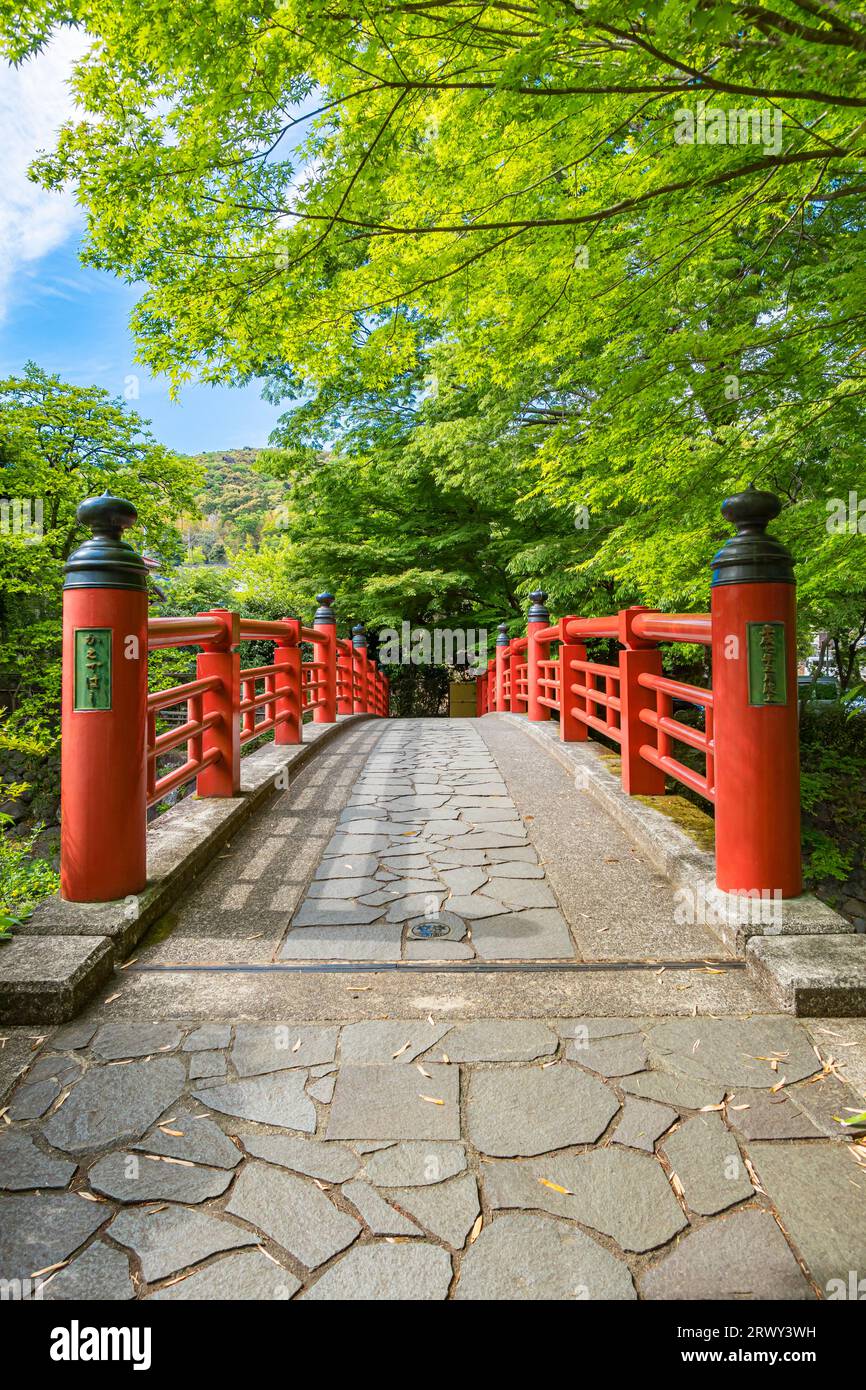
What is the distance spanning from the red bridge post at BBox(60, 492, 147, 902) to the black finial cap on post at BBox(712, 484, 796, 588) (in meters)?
2.22

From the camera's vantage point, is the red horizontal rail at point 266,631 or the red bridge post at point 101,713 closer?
the red bridge post at point 101,713

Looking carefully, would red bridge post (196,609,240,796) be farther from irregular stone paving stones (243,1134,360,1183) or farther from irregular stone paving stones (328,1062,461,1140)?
irregular stone paving stones (243,1134,360,1183)

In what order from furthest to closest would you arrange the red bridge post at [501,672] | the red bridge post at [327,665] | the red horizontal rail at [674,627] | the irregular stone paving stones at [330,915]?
the red bridge post at [501,672] < the red bridge post at [327,665] < the red horizontal rail at [674,627] < the irregular stone paving stones at [330,915]

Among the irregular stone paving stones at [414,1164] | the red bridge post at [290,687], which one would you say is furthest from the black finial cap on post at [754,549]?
the red bridge post at [290,687]

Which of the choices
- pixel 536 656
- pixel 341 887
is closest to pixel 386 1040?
pixel 341 887

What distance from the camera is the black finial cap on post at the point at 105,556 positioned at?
2770mm

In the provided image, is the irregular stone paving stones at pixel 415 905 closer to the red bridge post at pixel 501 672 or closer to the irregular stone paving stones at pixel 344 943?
the irregular stone paving stones at pixel 344 943

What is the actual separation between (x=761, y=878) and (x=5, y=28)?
12.7 feet

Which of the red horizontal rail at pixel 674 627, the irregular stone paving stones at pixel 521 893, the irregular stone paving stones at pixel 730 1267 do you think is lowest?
the irregular stone paving stones at pixel 730 1267

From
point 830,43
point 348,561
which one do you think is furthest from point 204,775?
point 348,561

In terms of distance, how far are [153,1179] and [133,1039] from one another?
24.2 inches

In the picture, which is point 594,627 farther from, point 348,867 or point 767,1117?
point 767,1117

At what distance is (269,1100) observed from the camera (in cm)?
187
